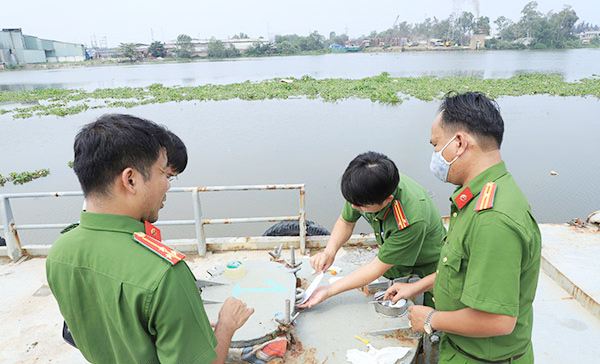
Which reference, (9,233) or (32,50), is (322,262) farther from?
(32,50)

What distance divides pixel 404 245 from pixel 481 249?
751 millimetres

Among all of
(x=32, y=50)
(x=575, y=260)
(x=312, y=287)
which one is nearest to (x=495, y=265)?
(x=312, y=287)

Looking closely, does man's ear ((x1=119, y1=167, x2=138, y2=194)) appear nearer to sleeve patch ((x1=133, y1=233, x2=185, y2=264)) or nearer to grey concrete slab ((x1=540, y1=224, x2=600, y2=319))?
sleeve patch ((x1=133, y1=233, x2=185, y2=264))

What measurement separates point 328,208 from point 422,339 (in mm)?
4974

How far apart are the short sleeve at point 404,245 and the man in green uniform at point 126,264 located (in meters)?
1.18

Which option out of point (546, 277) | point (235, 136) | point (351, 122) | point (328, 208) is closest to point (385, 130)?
point (351, 122)

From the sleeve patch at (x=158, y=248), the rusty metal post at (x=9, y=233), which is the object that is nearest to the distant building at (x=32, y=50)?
the rusty metal post at (x=9, y=233)

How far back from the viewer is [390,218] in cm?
208

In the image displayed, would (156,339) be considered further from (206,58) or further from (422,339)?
(206,58)

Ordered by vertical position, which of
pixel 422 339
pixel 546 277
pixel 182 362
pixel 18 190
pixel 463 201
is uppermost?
pixel 463 201

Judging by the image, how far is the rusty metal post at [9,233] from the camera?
3545mm

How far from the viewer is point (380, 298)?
7.38 feet

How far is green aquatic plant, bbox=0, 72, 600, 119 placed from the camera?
18703mm

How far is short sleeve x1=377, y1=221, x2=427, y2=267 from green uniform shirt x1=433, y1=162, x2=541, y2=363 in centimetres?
46
